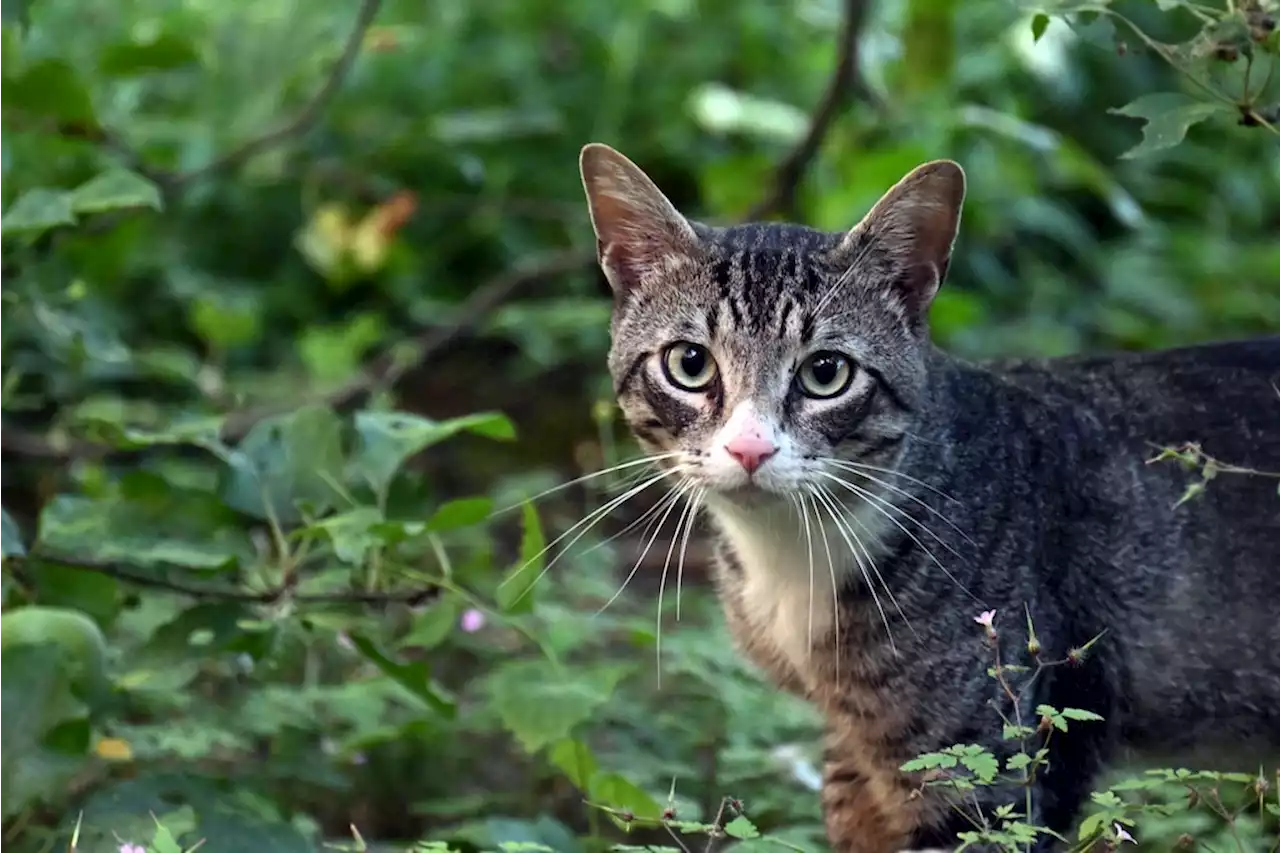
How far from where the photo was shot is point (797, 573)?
8.78 feet

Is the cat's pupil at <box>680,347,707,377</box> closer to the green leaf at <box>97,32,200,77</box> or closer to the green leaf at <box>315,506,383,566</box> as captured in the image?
the green leaf at <box>315,506,383,566</box>

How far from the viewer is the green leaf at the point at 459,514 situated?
2.63 m

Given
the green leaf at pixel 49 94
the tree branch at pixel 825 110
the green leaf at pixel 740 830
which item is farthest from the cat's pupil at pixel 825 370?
the tree branch at pixel 825 110

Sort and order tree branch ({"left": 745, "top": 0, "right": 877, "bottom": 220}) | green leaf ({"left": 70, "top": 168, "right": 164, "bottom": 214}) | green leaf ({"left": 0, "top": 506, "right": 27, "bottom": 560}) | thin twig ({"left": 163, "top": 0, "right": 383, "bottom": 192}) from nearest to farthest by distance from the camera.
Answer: green leaf ({"left": 0, "top": 506, "right": 27, "bottom": 560}), green leaf ({"left": 70, "top": 168, "right": 164, "bottom": 214}), thin twig ({"left": 163, "top": 0, "right": 383, "bottom": 192}), tree branch ({"left": 745, "top": 0, "right": 877, "bottom": 220})

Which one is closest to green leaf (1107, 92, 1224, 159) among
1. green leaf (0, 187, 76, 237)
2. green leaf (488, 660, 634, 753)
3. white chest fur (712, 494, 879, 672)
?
white chest fur (712, 494, 879, 672)

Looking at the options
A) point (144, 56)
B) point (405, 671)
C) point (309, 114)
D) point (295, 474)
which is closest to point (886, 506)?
point (405, 671)

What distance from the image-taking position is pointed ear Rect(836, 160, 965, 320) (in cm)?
256

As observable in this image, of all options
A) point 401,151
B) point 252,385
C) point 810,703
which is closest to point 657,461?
point 810,703

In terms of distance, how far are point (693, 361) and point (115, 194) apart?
1.16 m

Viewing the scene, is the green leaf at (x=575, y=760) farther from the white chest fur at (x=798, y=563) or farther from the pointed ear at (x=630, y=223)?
the pointed ear at (x=630, y=223)

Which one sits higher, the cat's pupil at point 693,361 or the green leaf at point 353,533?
the cat's pupil at point 693,361

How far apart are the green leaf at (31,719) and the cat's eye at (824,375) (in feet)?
4.26

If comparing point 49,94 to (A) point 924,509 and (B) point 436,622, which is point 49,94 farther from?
(A) point 924,509

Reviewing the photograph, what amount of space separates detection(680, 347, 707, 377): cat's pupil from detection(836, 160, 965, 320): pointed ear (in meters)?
0.30
